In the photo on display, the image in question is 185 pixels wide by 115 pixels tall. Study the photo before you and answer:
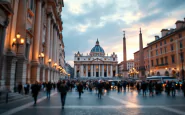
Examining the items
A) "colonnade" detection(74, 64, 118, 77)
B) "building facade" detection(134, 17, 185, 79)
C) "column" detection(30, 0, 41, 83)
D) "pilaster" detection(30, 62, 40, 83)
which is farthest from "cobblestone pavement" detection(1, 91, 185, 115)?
"colonnade" detection(74, 64, 118, 77)

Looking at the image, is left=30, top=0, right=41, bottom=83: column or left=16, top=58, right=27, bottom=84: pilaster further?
left=30, top=0, right=41, bottom=83: column

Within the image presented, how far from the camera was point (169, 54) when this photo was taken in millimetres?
44812

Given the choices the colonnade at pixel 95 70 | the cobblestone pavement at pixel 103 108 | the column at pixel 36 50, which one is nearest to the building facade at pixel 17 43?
the column at pixel 36 50

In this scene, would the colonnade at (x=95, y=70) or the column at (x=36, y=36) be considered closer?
the column at (x=36, y=36)

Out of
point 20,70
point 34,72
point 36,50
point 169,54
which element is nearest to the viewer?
point 20,70

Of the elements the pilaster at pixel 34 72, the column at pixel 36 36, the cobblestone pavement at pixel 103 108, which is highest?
the column at pixel 36 36

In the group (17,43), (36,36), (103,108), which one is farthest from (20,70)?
(103,108)

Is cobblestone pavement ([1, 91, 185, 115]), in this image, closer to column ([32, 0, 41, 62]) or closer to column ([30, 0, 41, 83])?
column ([30, 0, 41, 83])

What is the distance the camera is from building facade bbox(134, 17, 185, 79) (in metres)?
39.9

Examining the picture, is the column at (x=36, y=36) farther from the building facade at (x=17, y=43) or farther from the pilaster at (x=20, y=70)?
the pilaster at (x=20, y=70)

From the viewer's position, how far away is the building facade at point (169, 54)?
3988 centimetres

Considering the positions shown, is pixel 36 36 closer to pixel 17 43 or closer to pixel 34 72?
pixel 34 72

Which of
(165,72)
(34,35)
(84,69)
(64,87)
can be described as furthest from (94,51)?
(64,87)

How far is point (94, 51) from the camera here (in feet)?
504
